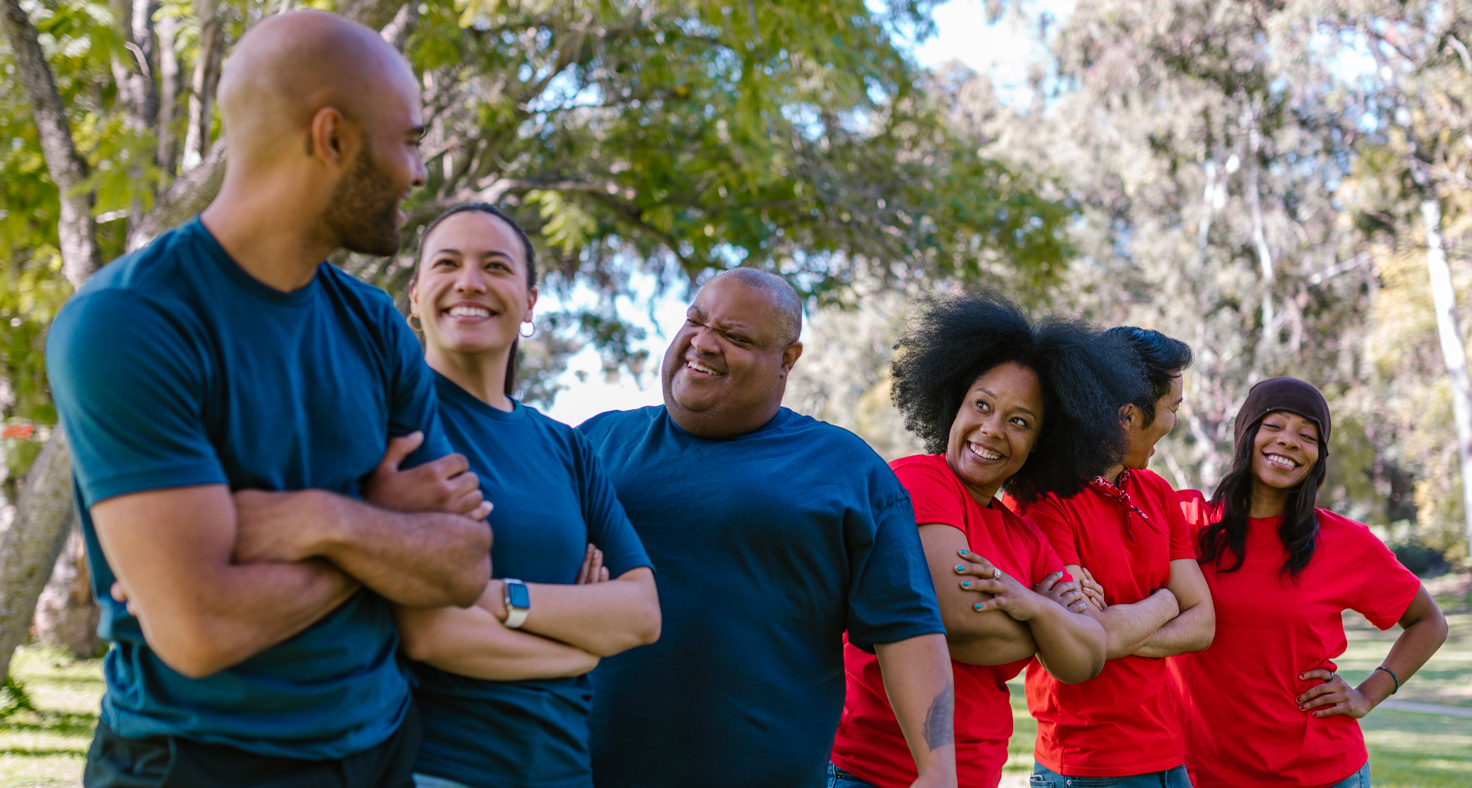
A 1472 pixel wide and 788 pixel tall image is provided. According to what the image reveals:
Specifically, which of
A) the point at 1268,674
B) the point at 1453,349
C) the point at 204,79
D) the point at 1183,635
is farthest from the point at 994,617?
the point at 1453,349

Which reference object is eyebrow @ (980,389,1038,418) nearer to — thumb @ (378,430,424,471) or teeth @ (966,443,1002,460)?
teeth @ (966,443,1002,460)

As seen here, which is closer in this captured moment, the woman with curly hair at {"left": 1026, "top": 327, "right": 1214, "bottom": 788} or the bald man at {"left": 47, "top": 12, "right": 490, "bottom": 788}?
the bald man at {"left": 47, "top": 12, "right": 490, "bottom": 788}

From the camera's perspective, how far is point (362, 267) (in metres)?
9.96

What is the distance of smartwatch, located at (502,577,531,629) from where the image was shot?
2336 mm

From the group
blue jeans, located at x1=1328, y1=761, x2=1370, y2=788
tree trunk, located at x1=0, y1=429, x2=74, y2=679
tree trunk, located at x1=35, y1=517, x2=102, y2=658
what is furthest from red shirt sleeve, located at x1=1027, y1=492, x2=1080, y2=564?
tree trunk, located at x1=35, y1=517, x2=102, y2=658

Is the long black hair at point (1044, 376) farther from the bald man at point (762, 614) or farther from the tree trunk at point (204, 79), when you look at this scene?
the tree trunk at point (204, 79)

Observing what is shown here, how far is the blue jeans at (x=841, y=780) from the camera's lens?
326 centimetres

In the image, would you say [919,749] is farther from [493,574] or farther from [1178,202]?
[1178,202]

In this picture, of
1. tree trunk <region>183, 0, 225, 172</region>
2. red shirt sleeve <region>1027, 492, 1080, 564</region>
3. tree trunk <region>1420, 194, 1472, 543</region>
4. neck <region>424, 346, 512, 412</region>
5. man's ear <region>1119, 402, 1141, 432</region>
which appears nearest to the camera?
neck <region>424, 346, 512, 412</region>

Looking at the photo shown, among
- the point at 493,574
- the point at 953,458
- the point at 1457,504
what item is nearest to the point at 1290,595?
the point at 953,458

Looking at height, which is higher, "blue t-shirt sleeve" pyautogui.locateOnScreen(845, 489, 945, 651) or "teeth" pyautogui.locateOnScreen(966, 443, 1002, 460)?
"teeth" pyautogui.locateOnScreen(966, 443, 1002, 460)

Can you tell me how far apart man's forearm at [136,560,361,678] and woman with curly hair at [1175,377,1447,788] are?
3395 millimetres

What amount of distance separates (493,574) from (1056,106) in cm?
2845

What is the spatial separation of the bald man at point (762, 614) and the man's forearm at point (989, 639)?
176 mm
